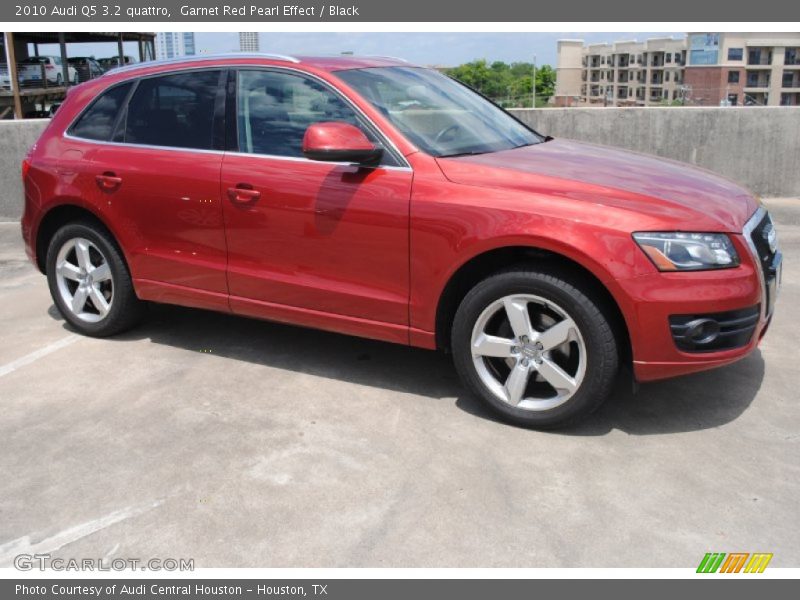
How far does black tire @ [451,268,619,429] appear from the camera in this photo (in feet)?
12.3

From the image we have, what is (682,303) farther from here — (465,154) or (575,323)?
(465,154)

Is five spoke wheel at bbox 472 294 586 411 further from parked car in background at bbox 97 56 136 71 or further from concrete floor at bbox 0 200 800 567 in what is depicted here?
parked car in background at bbox 97 56 136 71

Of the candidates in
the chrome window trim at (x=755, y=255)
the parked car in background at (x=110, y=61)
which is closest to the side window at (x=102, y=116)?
the chrome window trim at (x=755, y=255)

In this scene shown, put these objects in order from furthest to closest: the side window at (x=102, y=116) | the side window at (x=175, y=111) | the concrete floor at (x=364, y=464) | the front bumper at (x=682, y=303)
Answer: the side window at (x=102, y=116), the side window at (x=175, y=111), the front bumper at (x=682, y=303), the concrete floor at (x=364, y=464)

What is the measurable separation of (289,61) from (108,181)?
54.1 inches

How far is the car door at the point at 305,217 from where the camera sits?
164 inches

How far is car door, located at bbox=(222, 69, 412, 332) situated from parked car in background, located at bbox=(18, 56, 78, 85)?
3424cm

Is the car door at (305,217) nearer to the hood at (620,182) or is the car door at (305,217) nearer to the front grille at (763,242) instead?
the hood at (620,182)

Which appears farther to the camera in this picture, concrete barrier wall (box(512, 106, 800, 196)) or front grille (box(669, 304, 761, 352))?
concrete barrier wall (box(512, 106, 800, 196))

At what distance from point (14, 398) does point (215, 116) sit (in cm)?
192

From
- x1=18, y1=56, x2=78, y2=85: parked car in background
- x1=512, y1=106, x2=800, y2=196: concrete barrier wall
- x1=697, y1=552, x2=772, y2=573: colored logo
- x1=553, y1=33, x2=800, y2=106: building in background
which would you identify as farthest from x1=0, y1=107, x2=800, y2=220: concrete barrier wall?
x1=553, y1=33, x2=800, y2=106: building in background

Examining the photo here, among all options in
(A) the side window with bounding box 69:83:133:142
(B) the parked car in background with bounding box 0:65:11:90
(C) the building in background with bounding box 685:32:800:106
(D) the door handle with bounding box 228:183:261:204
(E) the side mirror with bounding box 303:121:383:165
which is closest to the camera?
(E) the side mirror with bounding box 303:121:383:165

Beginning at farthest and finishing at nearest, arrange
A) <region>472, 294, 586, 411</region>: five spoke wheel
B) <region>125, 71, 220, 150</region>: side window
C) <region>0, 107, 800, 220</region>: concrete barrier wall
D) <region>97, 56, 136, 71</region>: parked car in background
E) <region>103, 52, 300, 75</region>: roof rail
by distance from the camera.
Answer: <region>97, 56, 136, 71</region>: parked car in background
<region>0, 107, 800, 220</region>: concrete barrier wall
<region>125, 71, 220, 150</region>: side window
<region>103, 52, 300, 75</region>: roof rail
<region>472, 294, 586, 411</region>: five spoke wheel

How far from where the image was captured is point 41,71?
35344 mm
